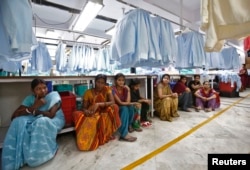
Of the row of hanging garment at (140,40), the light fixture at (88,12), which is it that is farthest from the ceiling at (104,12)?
the row of hanging garment at (140,40)

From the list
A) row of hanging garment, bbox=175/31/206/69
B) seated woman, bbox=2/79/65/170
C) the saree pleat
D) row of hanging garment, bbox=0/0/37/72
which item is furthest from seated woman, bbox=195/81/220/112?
row of hanging garment, bbox=0/0/37/72

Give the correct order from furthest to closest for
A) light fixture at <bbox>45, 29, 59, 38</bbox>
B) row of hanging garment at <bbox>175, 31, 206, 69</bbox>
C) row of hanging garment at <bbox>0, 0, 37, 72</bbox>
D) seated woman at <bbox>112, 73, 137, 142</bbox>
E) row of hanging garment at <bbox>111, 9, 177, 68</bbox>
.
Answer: light fixture at <bbox>45, 29, 59, 38</bbox>
row of hanging garment at <bbox>175, 31, 206, 69</bbox>
seated woman at <bbox>112, 73, 137, 142</bbox>
row of hanging garment at <bbox>111, 9, 177, 68</bbox>
row of hanging garment at <bbox>0, 0, 37, 72</bbox>

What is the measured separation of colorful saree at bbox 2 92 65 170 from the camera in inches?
60.3

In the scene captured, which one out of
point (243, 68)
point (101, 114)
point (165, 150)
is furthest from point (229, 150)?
point (243, 68)

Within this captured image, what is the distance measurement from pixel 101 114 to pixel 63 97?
630 mm

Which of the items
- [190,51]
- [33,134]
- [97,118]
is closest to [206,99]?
[190,51]

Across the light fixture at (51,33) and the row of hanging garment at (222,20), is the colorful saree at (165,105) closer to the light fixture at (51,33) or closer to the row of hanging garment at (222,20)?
the row of hanging garment at (222,20)

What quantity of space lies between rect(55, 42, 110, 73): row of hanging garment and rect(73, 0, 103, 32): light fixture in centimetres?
80

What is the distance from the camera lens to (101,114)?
2.06 m

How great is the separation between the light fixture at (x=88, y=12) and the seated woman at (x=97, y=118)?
1.24 m

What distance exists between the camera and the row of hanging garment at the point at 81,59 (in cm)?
427

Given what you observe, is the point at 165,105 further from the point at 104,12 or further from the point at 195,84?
the point at 104,12

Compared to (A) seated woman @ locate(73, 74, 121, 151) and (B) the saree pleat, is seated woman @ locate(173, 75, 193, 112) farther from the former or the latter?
(B) the saree pleat

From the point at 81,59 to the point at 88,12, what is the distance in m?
1.78
